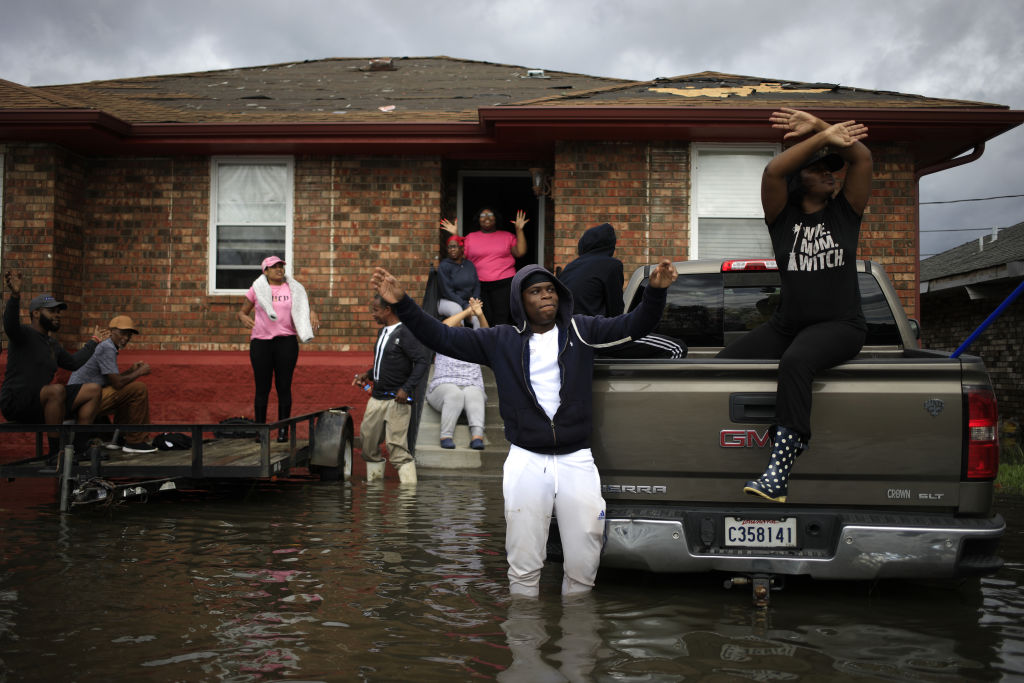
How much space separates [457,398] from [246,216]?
538 cm

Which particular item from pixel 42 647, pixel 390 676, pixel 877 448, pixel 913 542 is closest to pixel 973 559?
pixel 913 542

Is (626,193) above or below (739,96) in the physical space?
below

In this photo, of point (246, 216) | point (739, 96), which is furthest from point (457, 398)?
point (739, 96)

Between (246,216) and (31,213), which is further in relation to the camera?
(246,216)

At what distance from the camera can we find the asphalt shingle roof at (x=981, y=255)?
58.7 ft

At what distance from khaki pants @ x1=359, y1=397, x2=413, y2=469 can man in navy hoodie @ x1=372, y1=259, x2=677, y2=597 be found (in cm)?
449

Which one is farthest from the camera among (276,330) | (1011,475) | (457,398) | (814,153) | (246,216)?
(246,216)

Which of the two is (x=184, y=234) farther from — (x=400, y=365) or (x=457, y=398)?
(x=400, y=365)

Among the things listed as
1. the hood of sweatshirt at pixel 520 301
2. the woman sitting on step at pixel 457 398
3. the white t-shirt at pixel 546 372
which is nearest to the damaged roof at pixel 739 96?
the woman sitting on step at pixel 457 398

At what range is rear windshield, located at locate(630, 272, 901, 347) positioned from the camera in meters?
6.18

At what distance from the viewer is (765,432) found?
15.0 feet

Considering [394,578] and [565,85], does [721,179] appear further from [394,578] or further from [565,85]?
[394,578]

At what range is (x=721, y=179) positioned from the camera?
13.1 m

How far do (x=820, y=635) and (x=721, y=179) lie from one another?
31.6 feet
